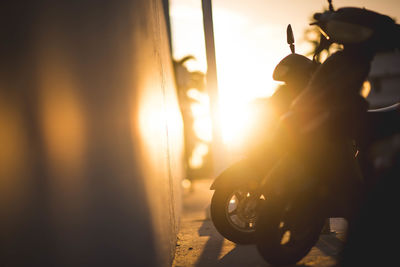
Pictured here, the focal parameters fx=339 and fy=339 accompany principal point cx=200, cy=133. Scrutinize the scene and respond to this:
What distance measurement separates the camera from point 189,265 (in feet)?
8.19

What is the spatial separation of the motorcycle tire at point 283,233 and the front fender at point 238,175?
1.64ft

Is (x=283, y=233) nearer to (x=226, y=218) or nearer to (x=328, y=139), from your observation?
(x=328, y=139)

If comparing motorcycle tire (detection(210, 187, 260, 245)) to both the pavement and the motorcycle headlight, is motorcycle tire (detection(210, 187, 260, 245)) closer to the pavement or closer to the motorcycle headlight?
the pavement

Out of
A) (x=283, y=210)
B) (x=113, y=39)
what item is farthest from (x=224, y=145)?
(x=113, y=39)

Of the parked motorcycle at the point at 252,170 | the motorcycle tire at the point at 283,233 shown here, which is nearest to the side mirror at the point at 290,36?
the parked motorcycle at the point at 252,170

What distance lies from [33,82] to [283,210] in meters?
1.45

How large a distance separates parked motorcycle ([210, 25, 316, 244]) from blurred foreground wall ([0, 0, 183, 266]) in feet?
3.47

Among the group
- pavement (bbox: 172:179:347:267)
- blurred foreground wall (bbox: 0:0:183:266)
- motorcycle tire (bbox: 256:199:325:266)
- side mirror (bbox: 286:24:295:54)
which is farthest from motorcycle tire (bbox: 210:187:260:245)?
side mirror (bbox: 286:24:295:54)

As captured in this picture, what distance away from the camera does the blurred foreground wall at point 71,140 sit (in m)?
1.42

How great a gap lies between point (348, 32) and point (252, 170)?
110 cm

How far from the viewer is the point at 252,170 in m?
2.46

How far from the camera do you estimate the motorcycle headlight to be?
186 cm

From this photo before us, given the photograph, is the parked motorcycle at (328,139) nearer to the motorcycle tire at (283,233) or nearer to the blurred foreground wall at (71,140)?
the motorcycle tire at (283,233)

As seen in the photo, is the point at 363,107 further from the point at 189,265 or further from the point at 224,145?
the point at 224,145
